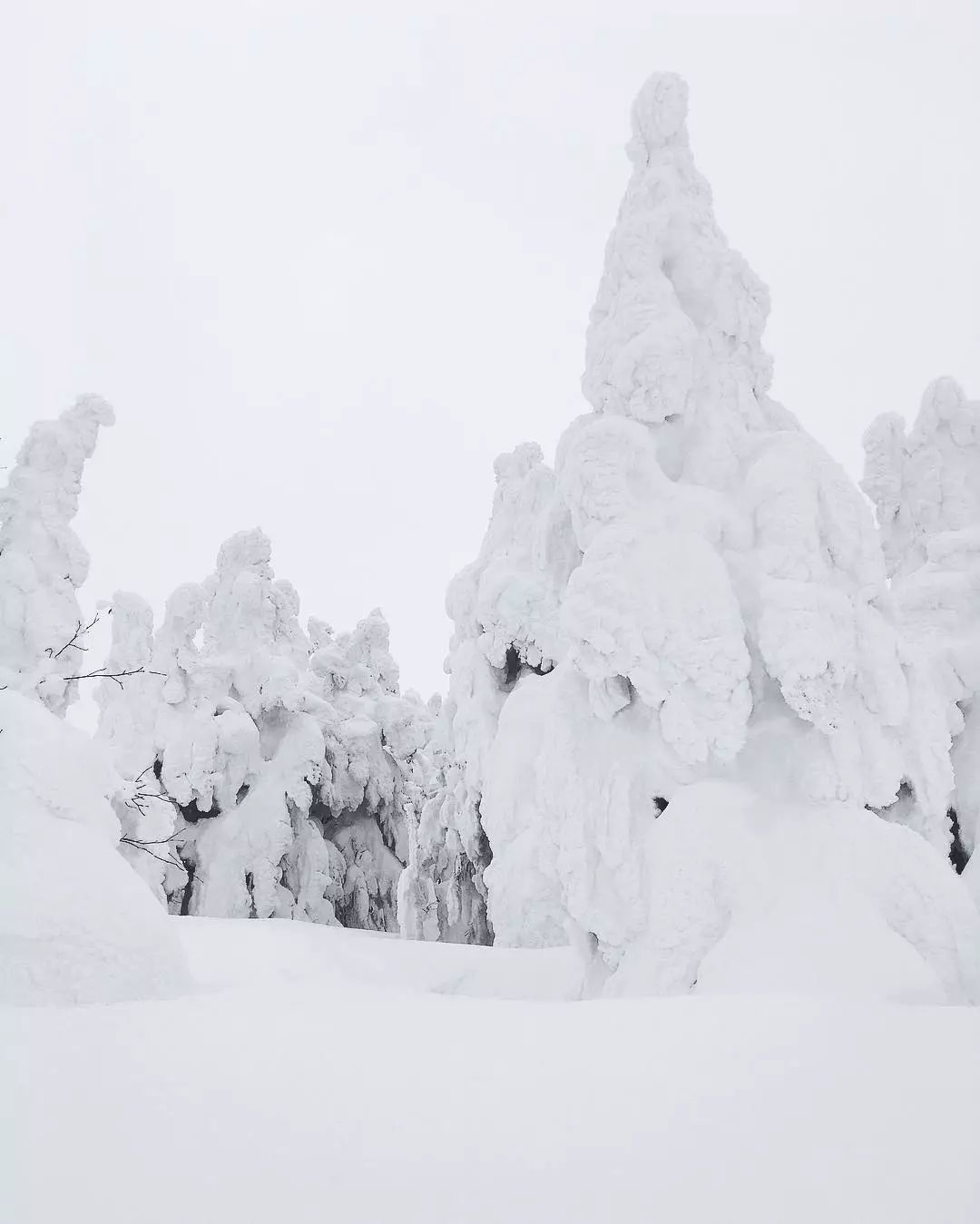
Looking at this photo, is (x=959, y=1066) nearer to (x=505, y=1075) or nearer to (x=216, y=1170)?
(x=505, y=1075)

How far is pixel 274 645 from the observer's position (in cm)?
2305

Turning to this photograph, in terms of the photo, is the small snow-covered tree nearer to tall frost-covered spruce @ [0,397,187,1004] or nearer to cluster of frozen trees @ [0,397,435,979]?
cluster of frozen trees @ [0,397,435,979]

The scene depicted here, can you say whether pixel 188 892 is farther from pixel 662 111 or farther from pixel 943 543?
pixel 662 111

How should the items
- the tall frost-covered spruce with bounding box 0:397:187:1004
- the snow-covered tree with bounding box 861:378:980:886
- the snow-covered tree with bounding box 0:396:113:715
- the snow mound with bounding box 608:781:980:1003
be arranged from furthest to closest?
1. the snow-covered tree with bounding box 0:396:113:715
2. the snow-covered tree with bounding box 861:378:980:886
3. the snow mound with bounding box 608:781:980:1003
4. the tall frost-covered spruce with bounding box 0:397:187:1004

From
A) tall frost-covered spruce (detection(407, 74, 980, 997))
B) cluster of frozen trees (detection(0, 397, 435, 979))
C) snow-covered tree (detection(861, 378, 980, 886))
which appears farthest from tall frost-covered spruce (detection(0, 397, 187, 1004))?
snow-covered tree (detection(861, 378, 980, 886))

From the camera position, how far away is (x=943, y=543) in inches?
522

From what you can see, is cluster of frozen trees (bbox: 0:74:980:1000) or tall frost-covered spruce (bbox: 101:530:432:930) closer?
cluster of frozen trees (bbox: 0:74:980:1000)

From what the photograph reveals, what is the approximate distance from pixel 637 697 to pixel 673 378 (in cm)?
316

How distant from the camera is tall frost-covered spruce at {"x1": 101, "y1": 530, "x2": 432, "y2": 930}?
64.2 ft

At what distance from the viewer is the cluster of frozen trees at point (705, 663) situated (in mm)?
7656

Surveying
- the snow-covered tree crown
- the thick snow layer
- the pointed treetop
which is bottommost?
the thick snow layer

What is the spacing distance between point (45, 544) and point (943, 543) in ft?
47.6

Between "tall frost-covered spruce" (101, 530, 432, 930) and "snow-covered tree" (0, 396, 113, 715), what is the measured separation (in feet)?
7.21

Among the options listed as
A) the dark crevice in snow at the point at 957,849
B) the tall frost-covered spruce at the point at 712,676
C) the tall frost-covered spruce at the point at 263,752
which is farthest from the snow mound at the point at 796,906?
the tall frost-covered spruce at the point at 263,752
